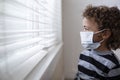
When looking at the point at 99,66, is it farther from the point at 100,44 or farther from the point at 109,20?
the point at 109,20

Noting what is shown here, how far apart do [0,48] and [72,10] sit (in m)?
2.62

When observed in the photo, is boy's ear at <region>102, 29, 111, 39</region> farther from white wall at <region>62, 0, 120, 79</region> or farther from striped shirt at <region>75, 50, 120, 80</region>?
white wall at <region>62, 0, 120, 79</region>

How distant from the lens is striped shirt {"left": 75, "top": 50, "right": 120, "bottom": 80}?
1154 millimetres

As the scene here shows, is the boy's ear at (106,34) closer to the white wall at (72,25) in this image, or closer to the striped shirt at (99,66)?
the striped shirt at (99,66)

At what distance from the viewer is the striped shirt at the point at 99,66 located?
1.15 meters

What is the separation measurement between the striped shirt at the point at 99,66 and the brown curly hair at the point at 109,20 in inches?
4.8

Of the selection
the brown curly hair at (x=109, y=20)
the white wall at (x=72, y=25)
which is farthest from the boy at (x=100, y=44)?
the white wall at (x=72, y=25)

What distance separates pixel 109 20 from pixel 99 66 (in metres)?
0.32

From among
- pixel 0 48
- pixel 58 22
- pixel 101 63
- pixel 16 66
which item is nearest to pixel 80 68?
pixel 101 63

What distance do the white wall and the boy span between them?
172 cm

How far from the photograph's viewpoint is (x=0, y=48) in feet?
1.94

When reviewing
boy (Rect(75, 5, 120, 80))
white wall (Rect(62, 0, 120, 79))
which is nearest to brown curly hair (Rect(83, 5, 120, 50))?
boy (Rect(75, 5, 120, 80))

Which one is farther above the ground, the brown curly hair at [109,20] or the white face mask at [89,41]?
the brown curly hair at [109,20]

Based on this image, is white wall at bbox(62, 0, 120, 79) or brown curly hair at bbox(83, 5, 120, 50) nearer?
brown curly hair at bbox(83, 5, 120, 50)
